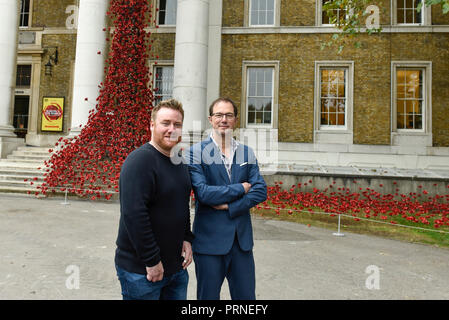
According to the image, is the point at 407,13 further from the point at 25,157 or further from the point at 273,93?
the point at 25,157

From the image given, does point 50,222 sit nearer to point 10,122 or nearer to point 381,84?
point 10,122

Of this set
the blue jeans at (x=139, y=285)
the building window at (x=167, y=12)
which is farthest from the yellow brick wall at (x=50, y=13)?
the blue jeans at (x=139, y=285)

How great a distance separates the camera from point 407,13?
45.8 ft

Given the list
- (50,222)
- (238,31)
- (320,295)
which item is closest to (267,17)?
(238,31)

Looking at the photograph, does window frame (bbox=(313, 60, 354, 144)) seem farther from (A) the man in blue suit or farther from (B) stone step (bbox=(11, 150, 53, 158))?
(A) the man in blue suit

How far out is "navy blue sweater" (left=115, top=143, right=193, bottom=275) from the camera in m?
1.77

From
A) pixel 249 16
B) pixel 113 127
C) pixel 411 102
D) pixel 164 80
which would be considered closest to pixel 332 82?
pixel 411 102

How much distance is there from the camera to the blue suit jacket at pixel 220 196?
228 cm

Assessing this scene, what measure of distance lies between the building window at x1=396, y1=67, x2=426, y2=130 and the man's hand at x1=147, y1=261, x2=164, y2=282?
1454cm

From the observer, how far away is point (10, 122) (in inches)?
508

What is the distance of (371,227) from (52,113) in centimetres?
1662

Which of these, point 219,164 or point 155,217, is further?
point 219,164
